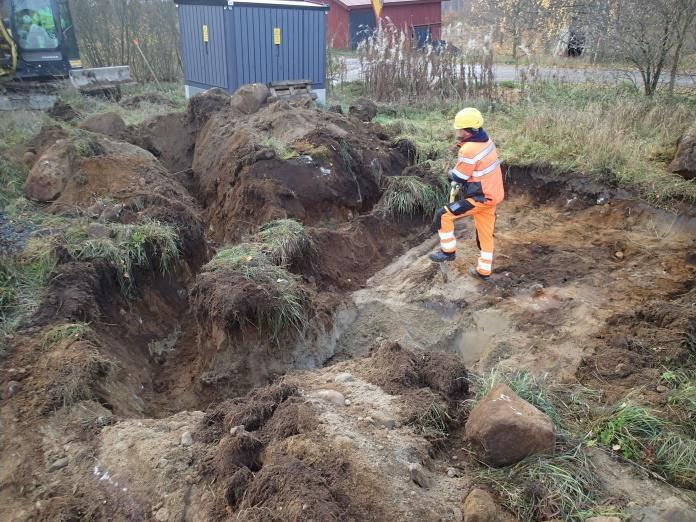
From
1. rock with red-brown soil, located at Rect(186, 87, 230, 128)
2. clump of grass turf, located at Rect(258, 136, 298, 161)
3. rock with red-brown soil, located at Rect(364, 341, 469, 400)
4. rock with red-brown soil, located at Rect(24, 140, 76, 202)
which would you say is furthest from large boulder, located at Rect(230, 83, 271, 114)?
rock with red-brown soil, located at Rect(364, 341, 469, 400)

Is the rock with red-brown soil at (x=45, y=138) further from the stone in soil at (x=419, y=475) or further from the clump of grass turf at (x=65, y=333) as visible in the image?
the stone in soil at (x=419, y=475)

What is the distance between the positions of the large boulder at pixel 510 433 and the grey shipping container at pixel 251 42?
10.0m

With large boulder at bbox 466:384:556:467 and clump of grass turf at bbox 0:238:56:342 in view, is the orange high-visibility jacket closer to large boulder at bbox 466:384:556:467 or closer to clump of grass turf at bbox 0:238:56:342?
large boulder at bbox 466:384:556:467

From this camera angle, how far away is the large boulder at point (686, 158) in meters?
6.53

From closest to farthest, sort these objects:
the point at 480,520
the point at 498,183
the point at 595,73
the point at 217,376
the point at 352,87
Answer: the point at 480,520 → the point at 217,376 → the point at 498,183 → the point at 595,73 → the point at 352,87

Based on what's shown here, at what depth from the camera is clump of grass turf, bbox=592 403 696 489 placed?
292cm

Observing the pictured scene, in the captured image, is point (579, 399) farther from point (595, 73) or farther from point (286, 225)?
point (595, 73)

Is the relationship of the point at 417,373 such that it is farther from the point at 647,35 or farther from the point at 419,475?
the point at 647,35

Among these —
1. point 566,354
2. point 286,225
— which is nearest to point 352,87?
point 286,225

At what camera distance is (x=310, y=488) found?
2432mm

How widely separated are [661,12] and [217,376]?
9.48 meters

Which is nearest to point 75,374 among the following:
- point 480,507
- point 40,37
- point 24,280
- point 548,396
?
point 24,280

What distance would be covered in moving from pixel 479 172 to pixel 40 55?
12116 mm

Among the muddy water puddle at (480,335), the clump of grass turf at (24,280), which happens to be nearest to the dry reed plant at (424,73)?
the muddy water puddle at (480,335)
